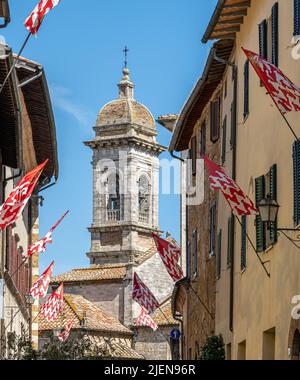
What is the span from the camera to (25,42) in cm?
2417

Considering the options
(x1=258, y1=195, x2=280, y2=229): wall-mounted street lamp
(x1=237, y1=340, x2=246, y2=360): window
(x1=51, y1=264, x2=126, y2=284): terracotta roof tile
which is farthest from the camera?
(x1=51, y1=264, x2=126, y2=284): terracotta roof tile

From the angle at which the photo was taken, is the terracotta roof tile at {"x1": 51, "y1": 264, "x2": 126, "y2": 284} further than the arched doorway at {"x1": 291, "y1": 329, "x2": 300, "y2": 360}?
Yes

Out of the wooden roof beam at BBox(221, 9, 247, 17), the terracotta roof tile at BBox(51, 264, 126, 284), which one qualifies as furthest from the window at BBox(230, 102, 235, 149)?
the terracotta roof tile at BBox(51, 264, 126, 284)

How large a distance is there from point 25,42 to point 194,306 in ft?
49.6

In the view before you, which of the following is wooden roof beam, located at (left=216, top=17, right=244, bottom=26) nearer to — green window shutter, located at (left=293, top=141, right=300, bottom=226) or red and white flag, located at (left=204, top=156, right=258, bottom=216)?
red and white flag, located at (left=204, top=156, right=258, bottom=216)

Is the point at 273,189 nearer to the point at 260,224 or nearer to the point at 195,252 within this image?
the point at 260,224

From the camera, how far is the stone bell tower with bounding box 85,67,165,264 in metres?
112

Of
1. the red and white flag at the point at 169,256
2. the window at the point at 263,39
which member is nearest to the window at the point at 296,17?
the window at the point at 263,39

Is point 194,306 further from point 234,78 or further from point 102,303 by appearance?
point 102,303

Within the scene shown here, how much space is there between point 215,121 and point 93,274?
64.7 m

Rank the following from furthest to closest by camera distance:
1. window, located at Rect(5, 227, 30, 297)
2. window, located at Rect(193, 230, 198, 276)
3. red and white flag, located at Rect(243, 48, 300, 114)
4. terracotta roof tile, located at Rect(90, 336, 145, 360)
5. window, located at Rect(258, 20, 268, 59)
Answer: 1. terracotta roof tile, located at Rect(90, 336, 145, 360)
2. window, located at Rect(193, 230, 198, 276)
3. window, located at Rect(5, 227, 30, 297)
4. window, located at Rect(258, 20, 268, 59)
5. red and white flag, located at Rect(243, 48, 300, 114)

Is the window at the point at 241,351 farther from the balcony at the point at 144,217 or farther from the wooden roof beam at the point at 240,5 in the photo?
the balcony at the point at 144,217

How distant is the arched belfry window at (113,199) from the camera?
374 ft

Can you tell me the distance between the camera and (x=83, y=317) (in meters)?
83.7
